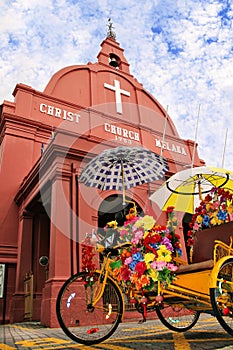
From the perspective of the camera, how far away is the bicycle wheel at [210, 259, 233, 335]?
3.34 metres

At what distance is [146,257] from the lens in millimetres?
3498

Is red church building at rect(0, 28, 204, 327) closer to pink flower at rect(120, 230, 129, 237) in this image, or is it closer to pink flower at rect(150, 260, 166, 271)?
pink flower at rect(120, 230, 129, 237)

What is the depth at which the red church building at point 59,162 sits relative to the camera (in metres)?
7.71

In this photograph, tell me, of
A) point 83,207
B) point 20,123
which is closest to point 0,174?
point 20,123

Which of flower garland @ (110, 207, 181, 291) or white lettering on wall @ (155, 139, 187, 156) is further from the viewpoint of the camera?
white lettering on wall @ (155, 139, 187, 156)

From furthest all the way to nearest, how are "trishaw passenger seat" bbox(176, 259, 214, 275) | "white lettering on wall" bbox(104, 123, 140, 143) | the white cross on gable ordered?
the white cross on gable → "white lettering on wall" bbox(104, 123, 140, 143) → "trishaw passenger seat" bbox(176, 259, 214, 275)

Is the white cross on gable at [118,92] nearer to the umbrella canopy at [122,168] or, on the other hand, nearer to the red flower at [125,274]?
the umbrella canopy at [122,168]

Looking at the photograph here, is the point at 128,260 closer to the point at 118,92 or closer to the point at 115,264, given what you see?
the point at 115,264

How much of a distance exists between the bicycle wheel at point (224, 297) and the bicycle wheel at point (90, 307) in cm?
112

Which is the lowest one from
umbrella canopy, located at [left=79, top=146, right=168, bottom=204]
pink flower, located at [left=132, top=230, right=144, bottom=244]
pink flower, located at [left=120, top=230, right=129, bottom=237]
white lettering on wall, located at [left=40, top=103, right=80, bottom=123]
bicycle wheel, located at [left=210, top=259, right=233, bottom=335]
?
bicycle wheel, located at [left=210, top=259, right=233, bottom=335]

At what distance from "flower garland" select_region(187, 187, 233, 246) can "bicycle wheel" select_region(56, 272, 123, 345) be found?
1.87 meters

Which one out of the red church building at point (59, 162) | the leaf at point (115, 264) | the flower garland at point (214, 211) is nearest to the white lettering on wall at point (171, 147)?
the red church building at point (59, 162)

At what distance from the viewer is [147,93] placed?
687 inches

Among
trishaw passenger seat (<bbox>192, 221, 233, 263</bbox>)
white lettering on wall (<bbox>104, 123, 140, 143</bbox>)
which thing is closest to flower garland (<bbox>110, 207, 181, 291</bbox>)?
trishaw passenger seat (<bbox>192, 221, 233, 263</bbox>)
